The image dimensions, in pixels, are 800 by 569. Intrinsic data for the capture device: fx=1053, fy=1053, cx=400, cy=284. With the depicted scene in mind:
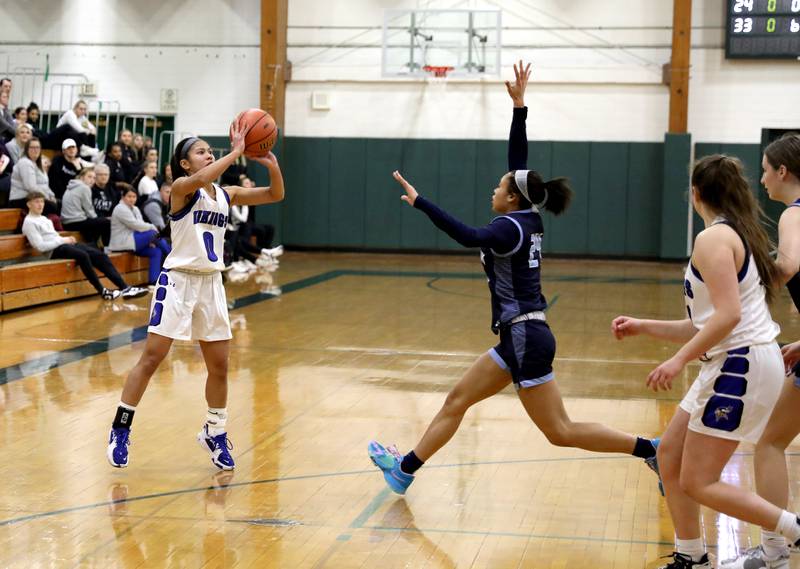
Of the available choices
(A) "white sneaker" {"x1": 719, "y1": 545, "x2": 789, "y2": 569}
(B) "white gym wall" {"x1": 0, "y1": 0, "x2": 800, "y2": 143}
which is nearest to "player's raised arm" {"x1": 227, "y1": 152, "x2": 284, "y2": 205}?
(A) "white sneaker" {"x1": 719, "y1": 545, "x2": 789, "y2": 569}

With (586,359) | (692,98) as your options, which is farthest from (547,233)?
(586,359)

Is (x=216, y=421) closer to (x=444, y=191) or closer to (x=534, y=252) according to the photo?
(x=534, y=252)

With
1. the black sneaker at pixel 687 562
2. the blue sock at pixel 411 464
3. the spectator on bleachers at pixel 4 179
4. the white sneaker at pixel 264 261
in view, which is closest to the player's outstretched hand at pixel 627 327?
the black sneaker at pixel 687 562

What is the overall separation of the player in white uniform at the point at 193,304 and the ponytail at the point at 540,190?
141cm

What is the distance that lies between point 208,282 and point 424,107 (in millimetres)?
13974

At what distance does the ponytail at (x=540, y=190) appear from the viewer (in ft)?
14.6

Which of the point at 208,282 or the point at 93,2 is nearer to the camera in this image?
the point at 208,282

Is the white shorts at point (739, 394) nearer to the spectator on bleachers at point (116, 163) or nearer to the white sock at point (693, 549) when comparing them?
the white sock at point (693, 549)

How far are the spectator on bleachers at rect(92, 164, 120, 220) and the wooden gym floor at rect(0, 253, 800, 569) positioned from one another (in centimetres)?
286

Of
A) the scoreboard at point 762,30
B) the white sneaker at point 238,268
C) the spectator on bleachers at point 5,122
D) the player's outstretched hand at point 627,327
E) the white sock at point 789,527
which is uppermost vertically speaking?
the scoreboard at point 762,30

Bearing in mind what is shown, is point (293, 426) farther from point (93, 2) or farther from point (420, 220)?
point (93, 2)

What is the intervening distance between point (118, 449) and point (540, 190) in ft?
7.79

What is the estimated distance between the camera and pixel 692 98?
1784 cm

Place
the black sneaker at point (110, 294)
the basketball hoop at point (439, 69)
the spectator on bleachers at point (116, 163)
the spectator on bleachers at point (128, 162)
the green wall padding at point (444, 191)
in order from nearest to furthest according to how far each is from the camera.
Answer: the black sneaker at point (110, 294) < the spectator on bleachers at point (116, 163) < the spectator on bleachers at point (128, 162) < the basketball hoop at point (439, 69) < the green wall padding at point (444, 191)
